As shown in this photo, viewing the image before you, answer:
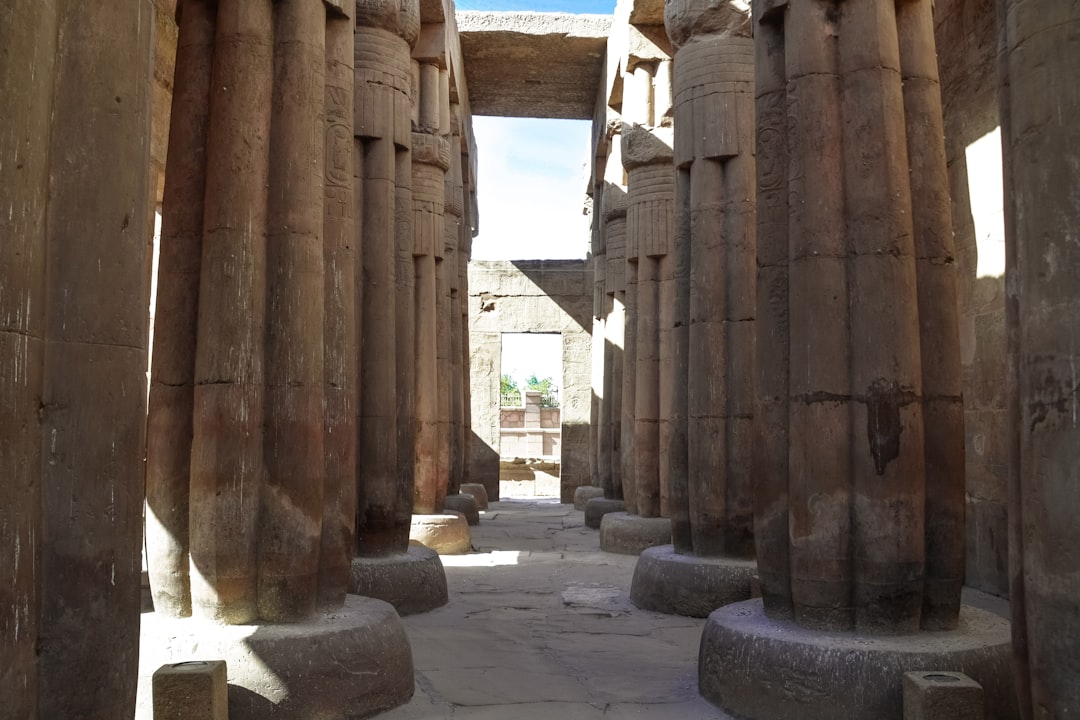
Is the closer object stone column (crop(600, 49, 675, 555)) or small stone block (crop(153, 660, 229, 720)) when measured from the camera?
small stone block (crop(153, 660, 229, 720))

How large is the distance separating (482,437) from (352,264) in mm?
16621

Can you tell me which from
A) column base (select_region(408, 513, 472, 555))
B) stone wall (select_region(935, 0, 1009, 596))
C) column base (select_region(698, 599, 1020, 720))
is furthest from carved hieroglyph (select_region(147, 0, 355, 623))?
stone wall (select_region(935, 0, 1009, 596))

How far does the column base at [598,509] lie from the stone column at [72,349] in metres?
11.1

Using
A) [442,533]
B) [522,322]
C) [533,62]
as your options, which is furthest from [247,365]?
[522,322]

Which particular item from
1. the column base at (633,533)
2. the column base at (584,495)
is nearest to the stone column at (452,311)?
the column base at (584,495)

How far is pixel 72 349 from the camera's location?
2.96 meters

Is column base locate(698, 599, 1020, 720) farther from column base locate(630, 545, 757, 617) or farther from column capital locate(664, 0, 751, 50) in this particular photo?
column capital locate(664, 0, 751, 50)

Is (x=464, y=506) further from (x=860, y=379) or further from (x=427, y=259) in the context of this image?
(x=860, y=379)

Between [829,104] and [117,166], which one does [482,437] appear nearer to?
[829,104]

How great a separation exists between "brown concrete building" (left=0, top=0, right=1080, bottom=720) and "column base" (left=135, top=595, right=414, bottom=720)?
0.02 m

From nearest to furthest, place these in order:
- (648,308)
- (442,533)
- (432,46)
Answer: (442,533) < (648,308) < (432,46)

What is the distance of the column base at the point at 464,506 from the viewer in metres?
14.2

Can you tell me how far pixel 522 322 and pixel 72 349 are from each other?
66.2 ft

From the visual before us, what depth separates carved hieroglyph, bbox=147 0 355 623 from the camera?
4852mm
